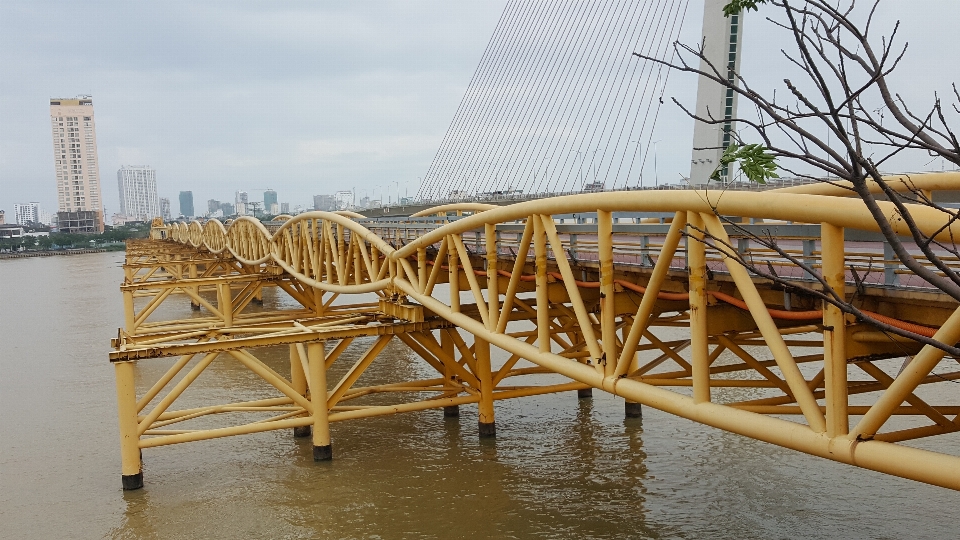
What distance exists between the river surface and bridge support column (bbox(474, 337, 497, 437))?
0.39 m

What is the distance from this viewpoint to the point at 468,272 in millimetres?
15055

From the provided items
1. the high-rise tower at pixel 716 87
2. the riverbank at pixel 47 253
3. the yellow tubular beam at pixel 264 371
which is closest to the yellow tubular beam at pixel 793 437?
the yellow tubular beam at pixel 264 371

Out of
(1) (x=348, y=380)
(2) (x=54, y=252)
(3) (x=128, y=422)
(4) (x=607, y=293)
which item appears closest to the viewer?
(4) (x=607, y=293)

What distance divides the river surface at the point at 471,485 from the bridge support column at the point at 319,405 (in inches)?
16.7

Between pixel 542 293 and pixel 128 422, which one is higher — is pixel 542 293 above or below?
above

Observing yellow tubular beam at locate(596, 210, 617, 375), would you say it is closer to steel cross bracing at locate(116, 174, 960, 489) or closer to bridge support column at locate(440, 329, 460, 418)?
steel cross bracing at locate(116, 174, 960, 489)

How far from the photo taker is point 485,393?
1978cm

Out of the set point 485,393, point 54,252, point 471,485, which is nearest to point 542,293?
point 471,485

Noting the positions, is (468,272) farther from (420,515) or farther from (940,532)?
(940,532)

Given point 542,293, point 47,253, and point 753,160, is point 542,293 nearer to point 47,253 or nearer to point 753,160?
point 753,160

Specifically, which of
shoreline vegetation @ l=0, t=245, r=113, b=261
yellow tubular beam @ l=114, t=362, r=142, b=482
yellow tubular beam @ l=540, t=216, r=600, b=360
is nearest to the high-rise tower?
yellow tubular beam @ l=540, t=216, r=600, b=360

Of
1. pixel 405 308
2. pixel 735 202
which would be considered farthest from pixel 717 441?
pixel 735 202

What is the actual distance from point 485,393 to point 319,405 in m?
3.51

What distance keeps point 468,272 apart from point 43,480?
9.52 metres
